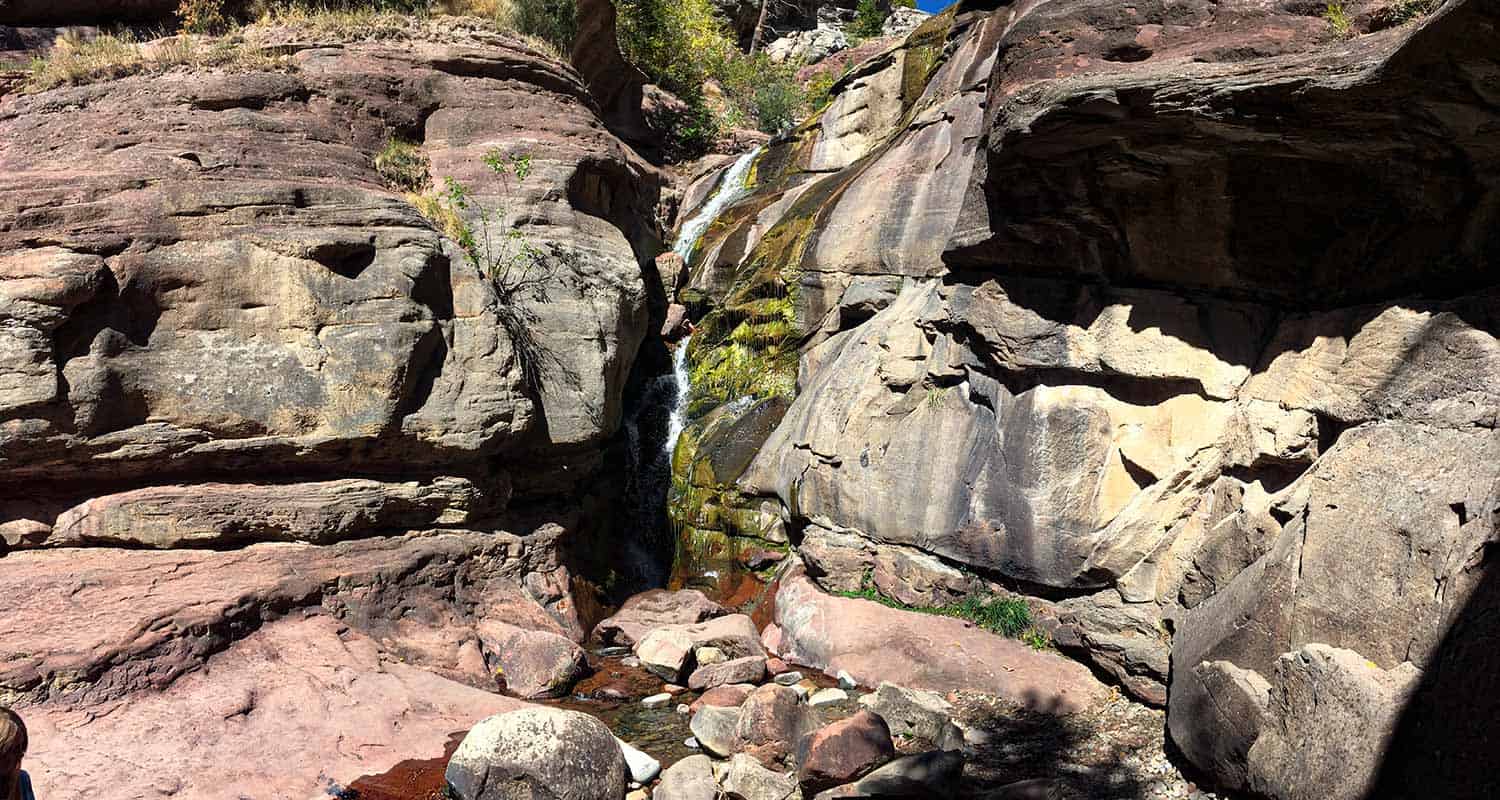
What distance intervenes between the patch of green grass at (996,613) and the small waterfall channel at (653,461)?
384 cm

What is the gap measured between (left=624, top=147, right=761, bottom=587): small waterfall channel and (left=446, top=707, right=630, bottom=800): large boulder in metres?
5.25

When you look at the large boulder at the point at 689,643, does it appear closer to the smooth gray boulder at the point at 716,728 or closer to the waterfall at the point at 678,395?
the smooth gray boulder at the point at 716,728

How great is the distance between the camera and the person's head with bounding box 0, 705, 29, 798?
3.31 metres

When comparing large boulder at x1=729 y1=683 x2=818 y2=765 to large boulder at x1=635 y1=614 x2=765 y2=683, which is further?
large boulder at x1=635 y1=614 x2=765 y2=683

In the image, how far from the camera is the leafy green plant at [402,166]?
9.98m

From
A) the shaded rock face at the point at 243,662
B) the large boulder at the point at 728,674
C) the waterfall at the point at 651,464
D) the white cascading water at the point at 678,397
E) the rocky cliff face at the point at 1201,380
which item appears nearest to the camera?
the rocky cliff face at the point at 1201,380

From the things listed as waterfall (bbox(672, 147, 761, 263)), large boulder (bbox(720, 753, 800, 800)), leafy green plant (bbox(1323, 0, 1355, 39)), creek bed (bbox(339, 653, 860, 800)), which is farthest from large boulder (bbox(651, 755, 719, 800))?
waterfall (bbox(672, 147, 761, 263))

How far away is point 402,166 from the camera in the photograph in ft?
33.2

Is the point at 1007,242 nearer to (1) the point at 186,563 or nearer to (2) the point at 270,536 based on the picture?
(2) the point at 270,536

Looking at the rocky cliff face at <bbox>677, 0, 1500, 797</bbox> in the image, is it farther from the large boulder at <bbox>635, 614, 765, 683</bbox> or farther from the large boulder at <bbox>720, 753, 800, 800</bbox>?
the large boulder at <bbox>720, 753, 800, 800</bbox>

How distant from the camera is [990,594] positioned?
8750 millimetres

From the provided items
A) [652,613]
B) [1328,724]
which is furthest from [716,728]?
[1328,724]

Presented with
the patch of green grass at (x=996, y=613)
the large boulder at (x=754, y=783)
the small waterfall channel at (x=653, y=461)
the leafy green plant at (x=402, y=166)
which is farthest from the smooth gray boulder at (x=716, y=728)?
the leafy green plant at (x=402, y=166)

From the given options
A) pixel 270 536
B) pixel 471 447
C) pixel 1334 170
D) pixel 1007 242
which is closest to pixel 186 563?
pixel 270 536
